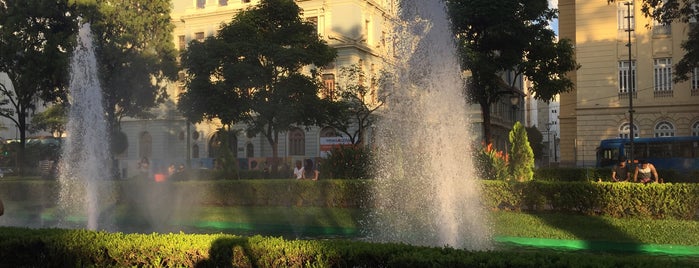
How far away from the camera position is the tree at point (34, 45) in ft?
83.2

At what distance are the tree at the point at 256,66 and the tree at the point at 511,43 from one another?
748cm

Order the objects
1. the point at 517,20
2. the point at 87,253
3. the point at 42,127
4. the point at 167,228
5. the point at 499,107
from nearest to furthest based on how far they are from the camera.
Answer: the point at 87,253, the point at 167,228, the point at 517,20, the point at 42,127, the point at 499,107

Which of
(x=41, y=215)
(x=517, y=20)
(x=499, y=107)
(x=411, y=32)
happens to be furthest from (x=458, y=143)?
(x=499, y=107)

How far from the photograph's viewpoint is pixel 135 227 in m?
14.0

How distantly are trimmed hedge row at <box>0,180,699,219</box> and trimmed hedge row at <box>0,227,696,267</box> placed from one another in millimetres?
6931

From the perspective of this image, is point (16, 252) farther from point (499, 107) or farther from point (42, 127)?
point (499, 107)

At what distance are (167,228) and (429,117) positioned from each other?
6.90 meters

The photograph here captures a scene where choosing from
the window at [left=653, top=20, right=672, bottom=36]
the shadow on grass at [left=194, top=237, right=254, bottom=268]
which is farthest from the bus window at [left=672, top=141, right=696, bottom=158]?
the shadow on grass at [left=194, top=237, right=254, bottom=268]

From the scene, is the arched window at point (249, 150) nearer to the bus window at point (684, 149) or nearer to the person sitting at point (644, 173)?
the bus window at point (684, 149)

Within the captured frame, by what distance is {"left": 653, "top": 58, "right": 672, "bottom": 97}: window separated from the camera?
119 ft

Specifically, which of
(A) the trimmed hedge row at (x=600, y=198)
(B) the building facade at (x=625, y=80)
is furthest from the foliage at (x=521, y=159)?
(B) the building facade at (x=625, y=80)

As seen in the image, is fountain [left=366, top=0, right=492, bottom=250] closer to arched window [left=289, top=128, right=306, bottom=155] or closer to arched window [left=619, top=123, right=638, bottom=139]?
A: arched window [left=619, top=123, right=638, bottom=139]

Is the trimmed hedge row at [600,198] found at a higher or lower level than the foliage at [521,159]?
lower

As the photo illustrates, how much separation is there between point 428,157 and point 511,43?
14.5 meters
